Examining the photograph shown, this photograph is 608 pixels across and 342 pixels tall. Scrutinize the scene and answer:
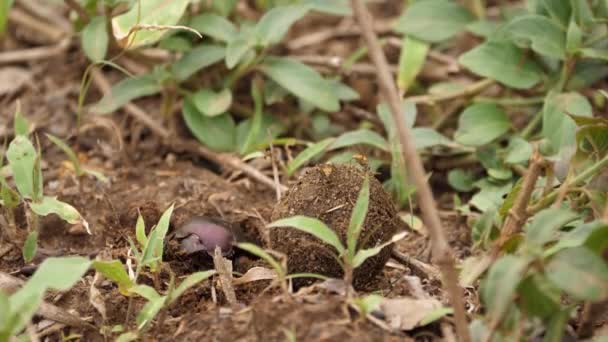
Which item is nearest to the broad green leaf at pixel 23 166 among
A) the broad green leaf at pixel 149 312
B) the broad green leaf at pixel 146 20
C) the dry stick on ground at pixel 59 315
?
the dry stick on ground at pixel 59 315

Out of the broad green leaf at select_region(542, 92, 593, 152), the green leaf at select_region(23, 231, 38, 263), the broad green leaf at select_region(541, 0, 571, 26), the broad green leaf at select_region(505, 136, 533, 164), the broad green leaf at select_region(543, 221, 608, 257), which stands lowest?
the green leaf at select_region(23, 231, 38, 263)

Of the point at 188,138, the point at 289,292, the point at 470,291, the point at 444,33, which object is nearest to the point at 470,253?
the point at 470,291

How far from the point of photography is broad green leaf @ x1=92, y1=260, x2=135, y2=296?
1998mm

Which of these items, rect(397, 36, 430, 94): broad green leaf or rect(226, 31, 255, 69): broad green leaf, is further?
rect(397, 36, 430, 94): broad green leaf

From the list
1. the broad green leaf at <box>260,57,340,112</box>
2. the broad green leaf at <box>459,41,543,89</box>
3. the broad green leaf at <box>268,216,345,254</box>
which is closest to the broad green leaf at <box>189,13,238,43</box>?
the broad green leaf at <box>260,57,340,112</box>

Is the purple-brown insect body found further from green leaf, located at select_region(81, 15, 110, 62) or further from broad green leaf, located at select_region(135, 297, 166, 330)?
green leaf, located at select_region(81, 15, 110, 62)

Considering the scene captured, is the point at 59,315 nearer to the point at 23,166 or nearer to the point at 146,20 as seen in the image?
the point at 23,166

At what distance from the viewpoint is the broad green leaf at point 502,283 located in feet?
5.27

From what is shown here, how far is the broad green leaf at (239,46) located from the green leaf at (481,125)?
2.52 feet

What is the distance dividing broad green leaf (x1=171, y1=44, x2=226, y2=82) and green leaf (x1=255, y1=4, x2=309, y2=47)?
162 mm

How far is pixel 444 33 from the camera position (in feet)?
10.6

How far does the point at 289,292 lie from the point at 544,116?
1.15 meters

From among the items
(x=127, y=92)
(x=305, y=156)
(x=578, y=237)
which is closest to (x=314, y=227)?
(x=578, y=237)

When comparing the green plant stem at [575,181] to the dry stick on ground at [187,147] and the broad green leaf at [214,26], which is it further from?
the broad green leaf at [214,26]
